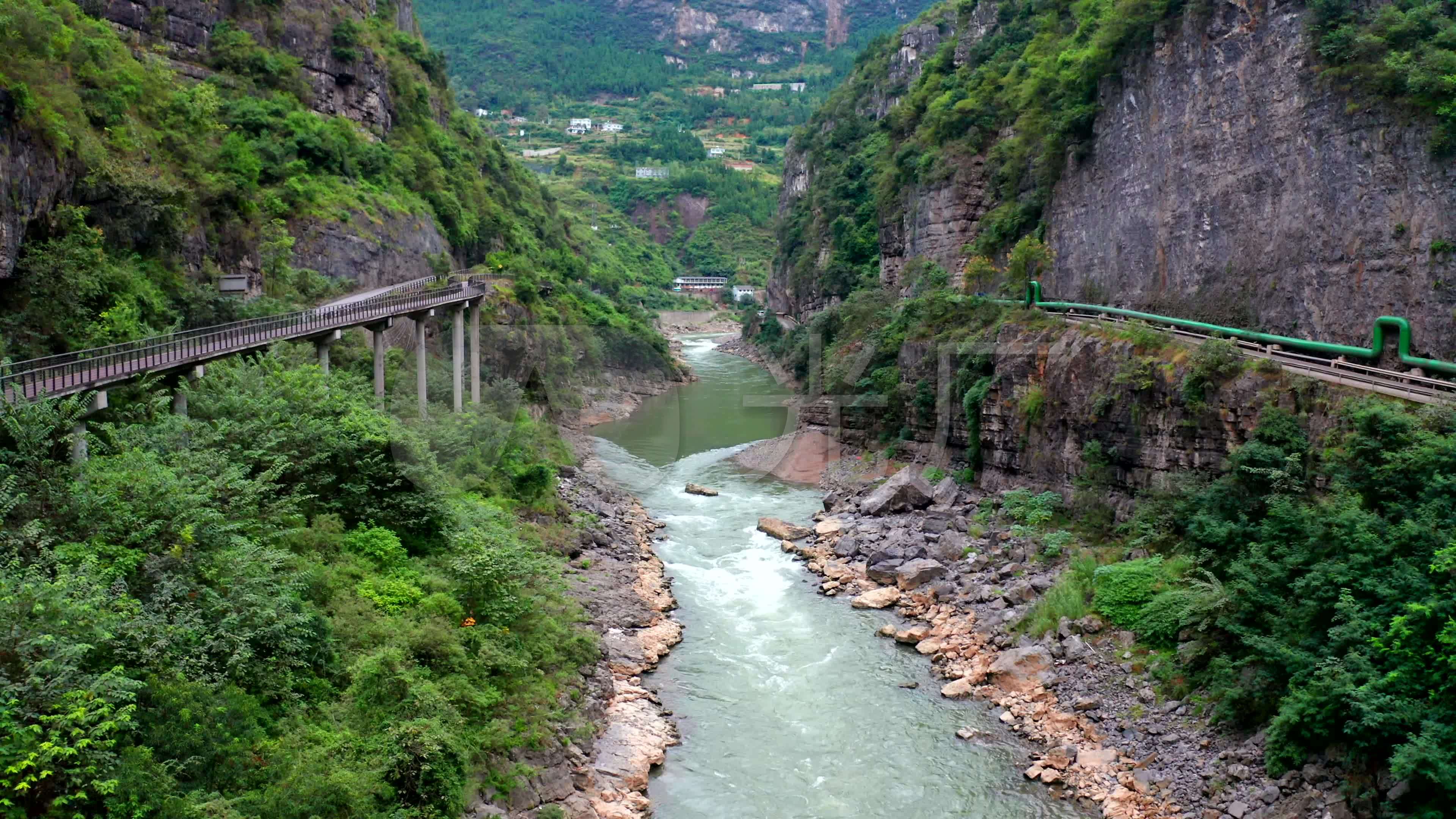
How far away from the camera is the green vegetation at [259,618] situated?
12.1 m

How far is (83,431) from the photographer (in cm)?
1791

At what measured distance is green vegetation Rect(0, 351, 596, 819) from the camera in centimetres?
1209

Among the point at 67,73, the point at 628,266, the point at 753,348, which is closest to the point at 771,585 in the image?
the point at 67,73

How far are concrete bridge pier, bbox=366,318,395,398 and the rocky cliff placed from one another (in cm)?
2521

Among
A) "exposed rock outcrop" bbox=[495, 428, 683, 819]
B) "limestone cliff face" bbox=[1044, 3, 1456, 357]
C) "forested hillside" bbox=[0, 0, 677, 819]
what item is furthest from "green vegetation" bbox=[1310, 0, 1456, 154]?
"forested hillside" bbox=[0, 0, 677, 819]

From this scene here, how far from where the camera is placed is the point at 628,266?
372 ft

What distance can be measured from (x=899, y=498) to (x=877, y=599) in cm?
759

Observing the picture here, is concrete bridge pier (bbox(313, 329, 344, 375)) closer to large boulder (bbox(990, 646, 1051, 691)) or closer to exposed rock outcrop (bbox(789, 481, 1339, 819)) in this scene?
exposed rock outcrop (bbox(789, 481, 1339, 819))

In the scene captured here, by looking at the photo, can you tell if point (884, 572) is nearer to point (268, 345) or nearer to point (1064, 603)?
point (1064, 603)

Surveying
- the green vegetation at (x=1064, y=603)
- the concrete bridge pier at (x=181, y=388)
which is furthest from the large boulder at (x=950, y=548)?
the concrete bridge pier at (x=181, y=388)

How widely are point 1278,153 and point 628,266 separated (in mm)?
91097

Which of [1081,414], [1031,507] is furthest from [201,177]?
[1081,414]

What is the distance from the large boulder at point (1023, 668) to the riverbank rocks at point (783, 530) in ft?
36.7

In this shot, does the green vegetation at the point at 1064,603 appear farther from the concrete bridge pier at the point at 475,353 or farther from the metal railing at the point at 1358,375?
the concrete bridge pier at the point at 475,353
